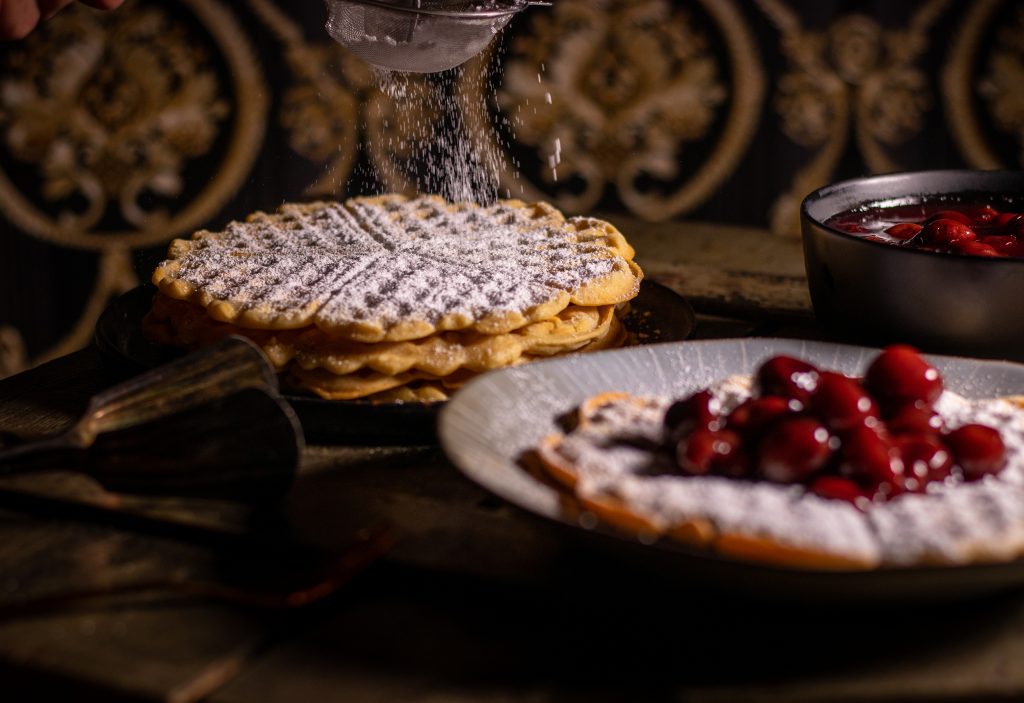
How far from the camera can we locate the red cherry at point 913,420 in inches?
32.4

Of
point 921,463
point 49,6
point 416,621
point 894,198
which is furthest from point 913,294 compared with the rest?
point 49,6

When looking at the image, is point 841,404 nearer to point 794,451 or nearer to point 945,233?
point 794,451

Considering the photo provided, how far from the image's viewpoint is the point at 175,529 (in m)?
0.91

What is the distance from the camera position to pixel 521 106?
2.93 meters

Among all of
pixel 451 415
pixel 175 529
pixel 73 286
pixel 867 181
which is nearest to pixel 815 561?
pixel 451 415

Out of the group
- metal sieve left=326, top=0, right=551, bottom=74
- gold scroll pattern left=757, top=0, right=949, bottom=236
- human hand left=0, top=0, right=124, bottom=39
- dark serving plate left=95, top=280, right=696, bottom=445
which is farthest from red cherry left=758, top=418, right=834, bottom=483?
gold scroll pattern left=757, top=0, right=949, bottom=236

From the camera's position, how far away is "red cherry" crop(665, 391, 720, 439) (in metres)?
0.81

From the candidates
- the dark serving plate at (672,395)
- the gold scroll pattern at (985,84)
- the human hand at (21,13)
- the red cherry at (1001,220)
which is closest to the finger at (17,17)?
the human hand at (21,13)

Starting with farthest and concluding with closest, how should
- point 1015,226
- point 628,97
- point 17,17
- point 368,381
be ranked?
point 628,97 → point 17,17 → point 1015,226 → point 368,381

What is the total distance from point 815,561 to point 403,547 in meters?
0.32

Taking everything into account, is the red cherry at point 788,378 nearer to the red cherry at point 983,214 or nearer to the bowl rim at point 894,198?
the bowl rim at point 894,198

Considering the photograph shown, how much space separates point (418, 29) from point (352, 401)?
59 cm

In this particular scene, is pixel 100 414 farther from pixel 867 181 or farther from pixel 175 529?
pixel 867 181

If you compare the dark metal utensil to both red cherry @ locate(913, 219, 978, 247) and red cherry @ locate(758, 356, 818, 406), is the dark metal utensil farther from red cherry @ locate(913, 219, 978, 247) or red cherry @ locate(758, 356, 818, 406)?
red cherry @ locate(913, 219, 978, 247)
